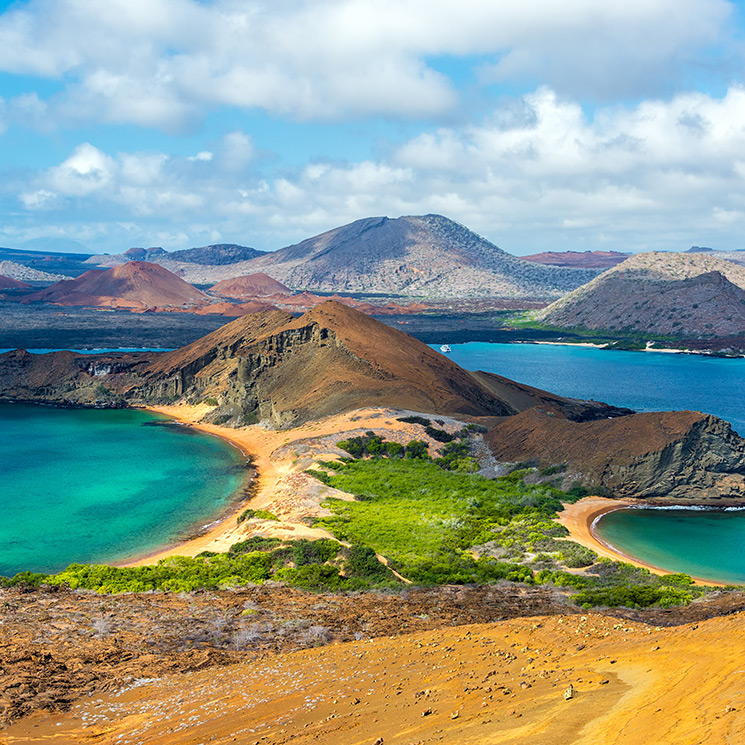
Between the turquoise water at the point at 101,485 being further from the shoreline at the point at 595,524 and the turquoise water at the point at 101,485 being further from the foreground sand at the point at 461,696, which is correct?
the shoreline at the point at 595,524

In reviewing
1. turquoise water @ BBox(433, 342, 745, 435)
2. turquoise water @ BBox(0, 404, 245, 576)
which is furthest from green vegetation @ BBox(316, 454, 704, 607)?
A: turquoise water @ BBox(433, 342, 745, 435)

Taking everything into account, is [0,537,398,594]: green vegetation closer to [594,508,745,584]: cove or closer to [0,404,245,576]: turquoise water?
[0,404,245,576]: turquoise water

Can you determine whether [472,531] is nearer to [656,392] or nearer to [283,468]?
[283,468]

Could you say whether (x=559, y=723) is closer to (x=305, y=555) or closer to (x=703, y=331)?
(x=305, y=555)

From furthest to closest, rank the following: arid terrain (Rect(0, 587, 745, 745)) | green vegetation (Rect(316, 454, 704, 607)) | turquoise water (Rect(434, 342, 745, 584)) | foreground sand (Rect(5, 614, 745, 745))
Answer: turquoise water (Rect(434, 342, 745, 584))
green vegetation (Rect(316, 454, 704, 607))
arid terrain (Rect(0, 587, 745, 745))
foreground sand (Rect(5, 614, 745, 745))

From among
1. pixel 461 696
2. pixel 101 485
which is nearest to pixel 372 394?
pixel 101 485
